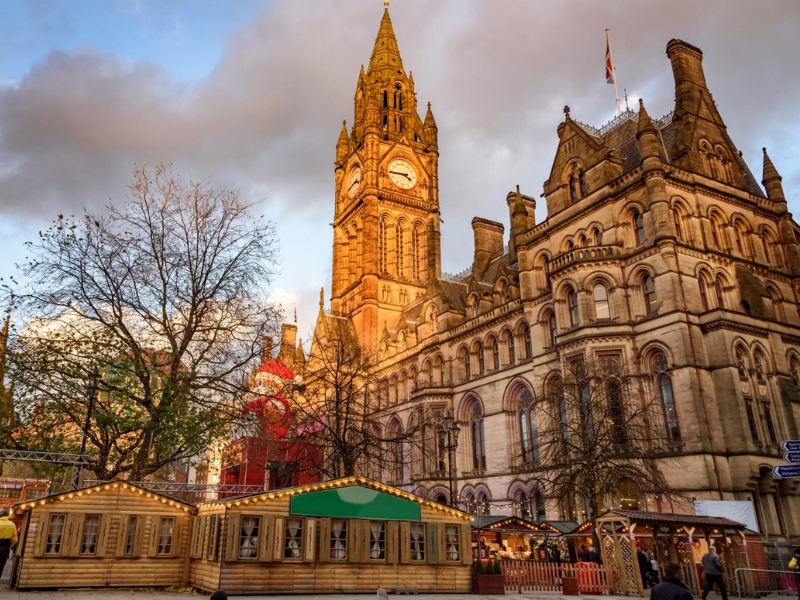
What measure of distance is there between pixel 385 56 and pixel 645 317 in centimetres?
6457

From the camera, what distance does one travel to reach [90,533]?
17.7m

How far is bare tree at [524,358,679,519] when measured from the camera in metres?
24.5

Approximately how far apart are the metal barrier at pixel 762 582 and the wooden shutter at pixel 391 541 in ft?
33.8

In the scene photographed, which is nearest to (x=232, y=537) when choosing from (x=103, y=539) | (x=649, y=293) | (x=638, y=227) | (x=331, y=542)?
(x=331, y=542)

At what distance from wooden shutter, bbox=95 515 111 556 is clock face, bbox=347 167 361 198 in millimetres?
60407

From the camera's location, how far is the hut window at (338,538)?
18.0 metres

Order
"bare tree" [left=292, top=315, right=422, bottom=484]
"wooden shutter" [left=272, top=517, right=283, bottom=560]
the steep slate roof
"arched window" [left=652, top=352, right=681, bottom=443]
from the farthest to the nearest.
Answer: the steep slate roof
"bare tree" [left=292, top=315, right=422, bottom=484]
"arched window" [left=652, top=352, right=681, bottom=443]
"wooden shutter" [left=272, top=517, right=283, bottom=560]

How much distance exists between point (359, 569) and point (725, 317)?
2022 centimetres

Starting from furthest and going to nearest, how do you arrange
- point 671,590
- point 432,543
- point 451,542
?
point 451,542
point 432,543
point 671,590

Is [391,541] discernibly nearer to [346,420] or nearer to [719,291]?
[346,420]

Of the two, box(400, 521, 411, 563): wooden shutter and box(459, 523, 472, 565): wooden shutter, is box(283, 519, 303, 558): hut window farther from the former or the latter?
box(459, 523, 472, 565): wooden shutter

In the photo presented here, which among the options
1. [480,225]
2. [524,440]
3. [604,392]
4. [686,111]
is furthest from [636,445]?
[480,225]

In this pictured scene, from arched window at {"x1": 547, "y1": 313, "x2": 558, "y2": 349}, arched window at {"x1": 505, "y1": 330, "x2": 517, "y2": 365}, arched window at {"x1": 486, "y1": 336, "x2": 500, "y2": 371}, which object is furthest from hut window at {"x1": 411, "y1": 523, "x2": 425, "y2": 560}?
arched window at {"x1": 486, "y1": 336, "x2": 500, "y2": 371}

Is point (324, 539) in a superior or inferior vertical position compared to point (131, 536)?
inferior
